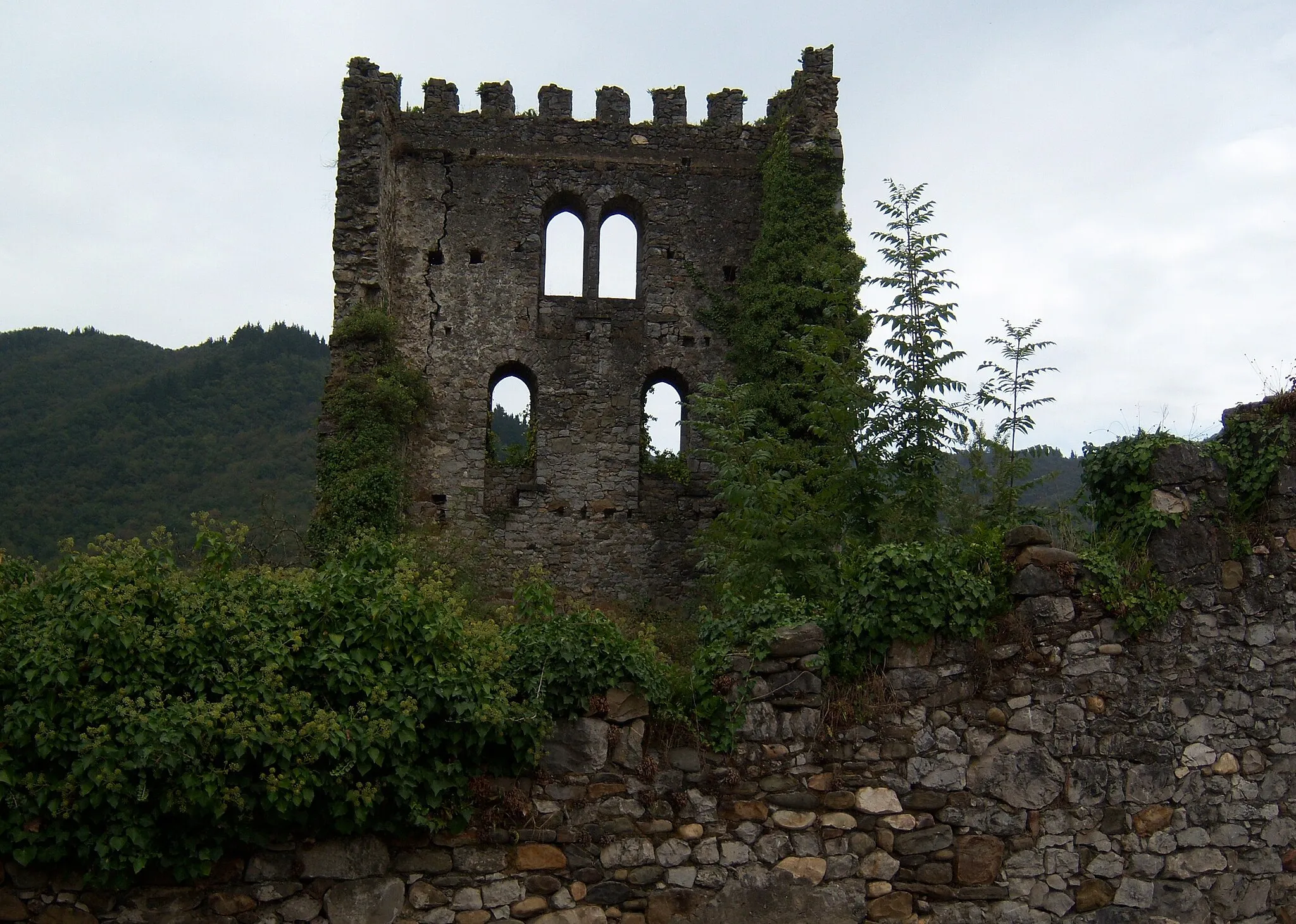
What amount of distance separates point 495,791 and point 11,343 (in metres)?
32.5

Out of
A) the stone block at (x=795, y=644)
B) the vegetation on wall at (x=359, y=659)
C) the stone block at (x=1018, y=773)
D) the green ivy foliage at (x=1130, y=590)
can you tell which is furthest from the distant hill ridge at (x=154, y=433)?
the stone block at (x=1018, y=773)

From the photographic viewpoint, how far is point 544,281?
1838cm

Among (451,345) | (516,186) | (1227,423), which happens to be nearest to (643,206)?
(516,186)

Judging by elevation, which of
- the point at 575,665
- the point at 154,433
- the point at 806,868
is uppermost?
the point at 154,433

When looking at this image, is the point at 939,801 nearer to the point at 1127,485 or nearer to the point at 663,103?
the point at 1127,485

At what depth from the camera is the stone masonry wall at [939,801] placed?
7.01 metres

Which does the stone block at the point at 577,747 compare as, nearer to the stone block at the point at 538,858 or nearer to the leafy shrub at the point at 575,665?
the leafy shrub at the point at 575,665

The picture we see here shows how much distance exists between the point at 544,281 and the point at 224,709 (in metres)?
12.6

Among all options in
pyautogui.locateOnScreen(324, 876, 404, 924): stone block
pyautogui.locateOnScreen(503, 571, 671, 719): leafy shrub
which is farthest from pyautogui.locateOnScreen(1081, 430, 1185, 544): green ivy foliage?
pyautogui.locateOnScreen(324, 876, 404, 924): stone block

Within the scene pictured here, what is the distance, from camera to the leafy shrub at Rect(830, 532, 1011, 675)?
7746mm

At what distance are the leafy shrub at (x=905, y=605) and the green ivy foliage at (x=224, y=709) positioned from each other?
2099 mm

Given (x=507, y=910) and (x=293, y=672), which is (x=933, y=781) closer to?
(x=507, y=910)

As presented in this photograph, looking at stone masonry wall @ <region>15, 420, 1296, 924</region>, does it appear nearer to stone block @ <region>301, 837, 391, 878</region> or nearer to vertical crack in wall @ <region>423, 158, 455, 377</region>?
stone block @ <region>301, 837, 391, 878</region>

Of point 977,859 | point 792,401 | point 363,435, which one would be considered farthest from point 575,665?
point 792,401
